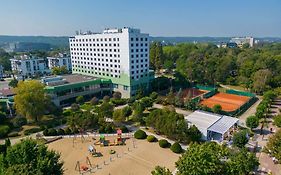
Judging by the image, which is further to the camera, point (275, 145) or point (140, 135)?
point (140, 135)

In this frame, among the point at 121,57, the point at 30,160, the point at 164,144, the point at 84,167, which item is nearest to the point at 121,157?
the point at 84,167

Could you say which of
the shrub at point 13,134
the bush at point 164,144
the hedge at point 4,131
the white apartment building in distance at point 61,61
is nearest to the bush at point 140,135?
the bush at point 164,144

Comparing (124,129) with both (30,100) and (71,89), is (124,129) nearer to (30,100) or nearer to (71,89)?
(30,100)

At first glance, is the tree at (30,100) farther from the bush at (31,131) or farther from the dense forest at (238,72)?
the dense forest at (238,72)

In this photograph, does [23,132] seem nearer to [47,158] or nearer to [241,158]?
[47,158]

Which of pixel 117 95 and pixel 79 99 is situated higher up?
pixel 117 95

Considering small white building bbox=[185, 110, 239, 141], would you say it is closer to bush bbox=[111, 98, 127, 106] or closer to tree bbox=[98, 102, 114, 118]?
tree bbox=[98, 102, 114, 118]

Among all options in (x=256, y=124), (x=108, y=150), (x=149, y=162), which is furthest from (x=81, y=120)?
(x=256, y=124)
